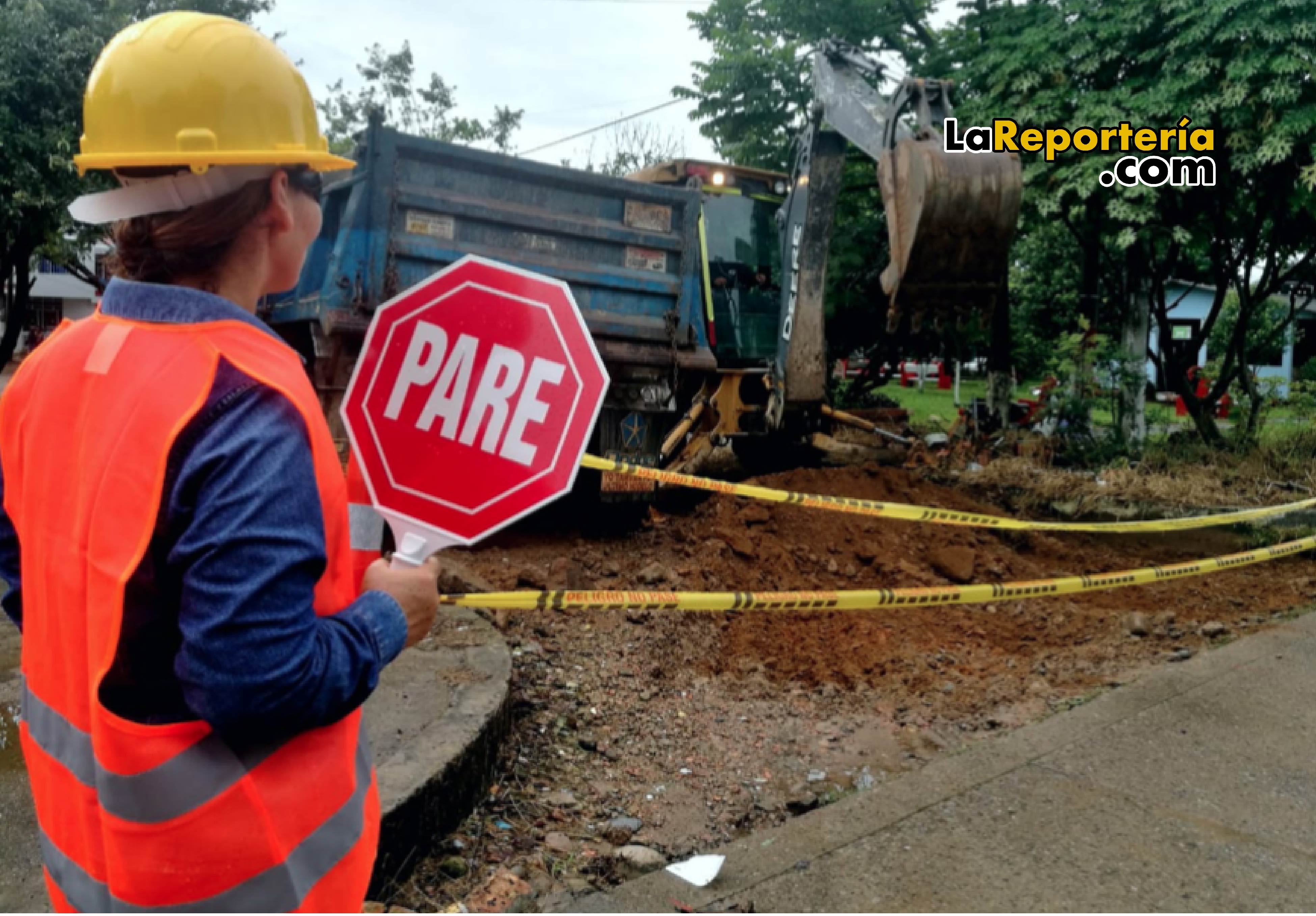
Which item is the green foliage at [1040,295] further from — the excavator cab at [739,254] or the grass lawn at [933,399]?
the excavator cab at [739,254]

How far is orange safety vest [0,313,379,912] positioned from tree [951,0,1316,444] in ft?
29.1

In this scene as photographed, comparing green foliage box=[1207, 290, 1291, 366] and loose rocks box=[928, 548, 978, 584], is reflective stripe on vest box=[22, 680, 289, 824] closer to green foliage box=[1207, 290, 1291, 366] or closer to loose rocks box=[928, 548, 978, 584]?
loose rocks box=[928, 548, 978, 584]

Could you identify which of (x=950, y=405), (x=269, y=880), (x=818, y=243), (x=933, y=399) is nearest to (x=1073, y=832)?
(x=269, y=880)

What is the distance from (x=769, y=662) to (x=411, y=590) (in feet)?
13.2

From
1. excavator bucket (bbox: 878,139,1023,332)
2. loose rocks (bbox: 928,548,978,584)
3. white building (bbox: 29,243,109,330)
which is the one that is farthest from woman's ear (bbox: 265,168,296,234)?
white building (bbox: 29,243,109,330)

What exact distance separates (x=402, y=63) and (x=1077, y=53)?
107 feet

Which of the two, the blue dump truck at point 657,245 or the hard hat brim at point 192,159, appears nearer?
the hard hat brim at point 192,159

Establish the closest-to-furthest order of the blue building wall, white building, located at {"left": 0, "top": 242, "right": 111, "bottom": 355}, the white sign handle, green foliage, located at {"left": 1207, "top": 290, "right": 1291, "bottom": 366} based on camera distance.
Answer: the white sign handle < green foliage, located at {"left": 1207, "top": 290, "right": 1291, "bottom": 366} < the blue building wall < white building, located at {"left": 0, "top": 242, "right": 111, "bottom": 355}

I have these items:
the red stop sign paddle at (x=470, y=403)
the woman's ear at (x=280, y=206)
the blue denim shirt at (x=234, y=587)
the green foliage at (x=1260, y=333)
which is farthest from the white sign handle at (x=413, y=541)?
the green foliage at (x=1260, y=333)

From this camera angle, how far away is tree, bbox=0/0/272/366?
40.1ft

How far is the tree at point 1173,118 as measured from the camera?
8.16 metres

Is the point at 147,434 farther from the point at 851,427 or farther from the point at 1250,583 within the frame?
the point at 851,427

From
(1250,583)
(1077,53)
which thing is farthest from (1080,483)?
(1077,53)

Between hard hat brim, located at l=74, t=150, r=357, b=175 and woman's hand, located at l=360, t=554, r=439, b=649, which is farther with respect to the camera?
woman's hand, located at l=360, t=554, r=439, b=649
